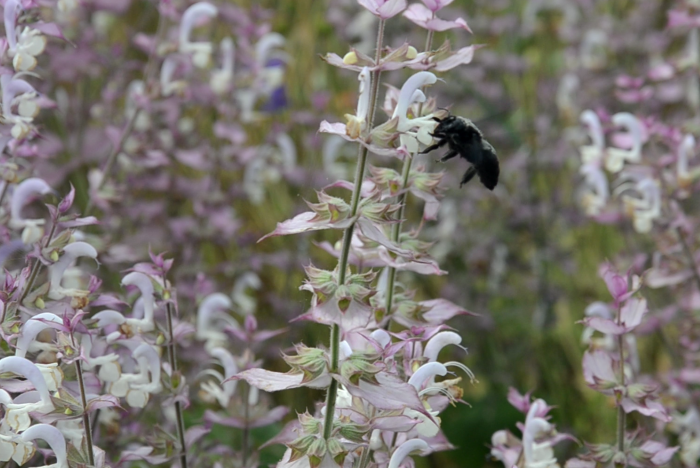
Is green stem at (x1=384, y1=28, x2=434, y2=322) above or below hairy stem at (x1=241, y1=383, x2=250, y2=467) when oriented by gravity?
above

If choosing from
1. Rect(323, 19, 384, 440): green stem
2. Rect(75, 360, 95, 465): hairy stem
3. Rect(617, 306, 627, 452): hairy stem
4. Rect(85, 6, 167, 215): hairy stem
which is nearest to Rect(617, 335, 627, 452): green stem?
Rect(617, 306, 627, 452): hairy stem

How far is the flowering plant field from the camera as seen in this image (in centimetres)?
107

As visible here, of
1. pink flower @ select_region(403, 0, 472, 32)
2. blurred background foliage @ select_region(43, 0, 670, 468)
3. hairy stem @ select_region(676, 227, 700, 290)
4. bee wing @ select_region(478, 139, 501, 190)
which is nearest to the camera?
pink flower @ select_region(403, 0, 472, 32)

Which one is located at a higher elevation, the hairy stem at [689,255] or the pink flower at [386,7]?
the pink flower at [386,7]

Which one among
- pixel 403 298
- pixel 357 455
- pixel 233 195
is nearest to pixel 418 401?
pixel 357 455

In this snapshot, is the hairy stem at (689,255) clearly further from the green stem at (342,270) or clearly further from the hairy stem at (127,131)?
the hairy stem at (127,131)

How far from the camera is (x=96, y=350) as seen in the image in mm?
1249

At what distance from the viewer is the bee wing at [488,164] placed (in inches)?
54.1

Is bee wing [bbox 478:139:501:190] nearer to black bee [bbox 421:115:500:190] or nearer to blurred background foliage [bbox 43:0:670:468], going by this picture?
black bee [bbox 421:115:500:190]

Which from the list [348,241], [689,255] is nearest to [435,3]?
[348,241]

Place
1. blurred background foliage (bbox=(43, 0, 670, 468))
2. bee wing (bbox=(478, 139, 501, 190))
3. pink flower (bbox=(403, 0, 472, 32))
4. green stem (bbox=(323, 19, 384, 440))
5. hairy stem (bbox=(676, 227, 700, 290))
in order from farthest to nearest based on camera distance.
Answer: blurred background foliage (bbox=(43, 0, 670, 468))
hairy stem (bbox=(676, 227, 700, 290))
bee wing (bbox=(478, 139, 501, 190))
pink flower (bbox=(403, 0, 472, 32))
green stem (bbox=(323, 19, 384, 440))

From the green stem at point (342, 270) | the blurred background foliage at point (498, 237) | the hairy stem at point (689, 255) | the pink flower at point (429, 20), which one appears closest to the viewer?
the green stem at point (342, 270)

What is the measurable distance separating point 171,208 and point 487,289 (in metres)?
1.12

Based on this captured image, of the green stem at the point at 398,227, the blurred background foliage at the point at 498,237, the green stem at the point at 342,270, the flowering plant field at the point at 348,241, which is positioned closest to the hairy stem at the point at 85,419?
the flowering plant field at the point at 348,241
